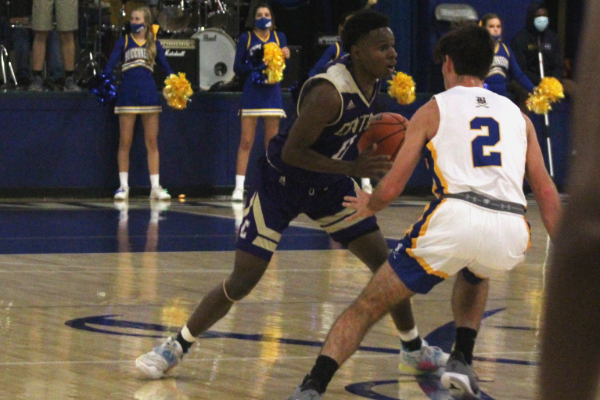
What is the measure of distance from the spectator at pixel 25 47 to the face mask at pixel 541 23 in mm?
6481

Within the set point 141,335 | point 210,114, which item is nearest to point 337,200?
point 141,335

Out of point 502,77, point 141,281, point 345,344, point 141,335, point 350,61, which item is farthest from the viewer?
point 502,77

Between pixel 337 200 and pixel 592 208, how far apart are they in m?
3.50

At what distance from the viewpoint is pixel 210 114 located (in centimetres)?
1395

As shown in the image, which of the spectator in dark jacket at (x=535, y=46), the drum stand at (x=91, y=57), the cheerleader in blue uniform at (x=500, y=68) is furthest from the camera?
the spectator in dark jacket at (x=535, y=46)

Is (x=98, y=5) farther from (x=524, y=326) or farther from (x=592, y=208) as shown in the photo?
(x=592, y=208)

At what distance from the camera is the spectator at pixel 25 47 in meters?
13.7

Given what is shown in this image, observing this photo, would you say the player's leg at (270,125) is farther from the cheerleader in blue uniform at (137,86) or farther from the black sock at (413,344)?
the black sock at (413,344)

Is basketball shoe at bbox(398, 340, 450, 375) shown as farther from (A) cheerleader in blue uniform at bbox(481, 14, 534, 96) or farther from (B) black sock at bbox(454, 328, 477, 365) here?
(A) cheerleader in blue uniform at bbox(481, 14, 534, 96)

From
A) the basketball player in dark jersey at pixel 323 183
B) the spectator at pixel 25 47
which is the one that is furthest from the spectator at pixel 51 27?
the basketball player in dark jersey at pixel 323 183

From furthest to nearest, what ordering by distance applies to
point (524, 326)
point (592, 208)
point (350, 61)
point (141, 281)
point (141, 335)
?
1. point (141, 281)
2. point (524, 326)
3. point (141, 335)
4. point (350, 61)
5. point (592, 208)

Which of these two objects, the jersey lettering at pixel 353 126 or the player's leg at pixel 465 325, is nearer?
the player's leg at pixel 465 325

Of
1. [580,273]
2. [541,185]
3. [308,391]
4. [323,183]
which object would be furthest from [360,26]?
[580,273]

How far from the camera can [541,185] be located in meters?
4.05
